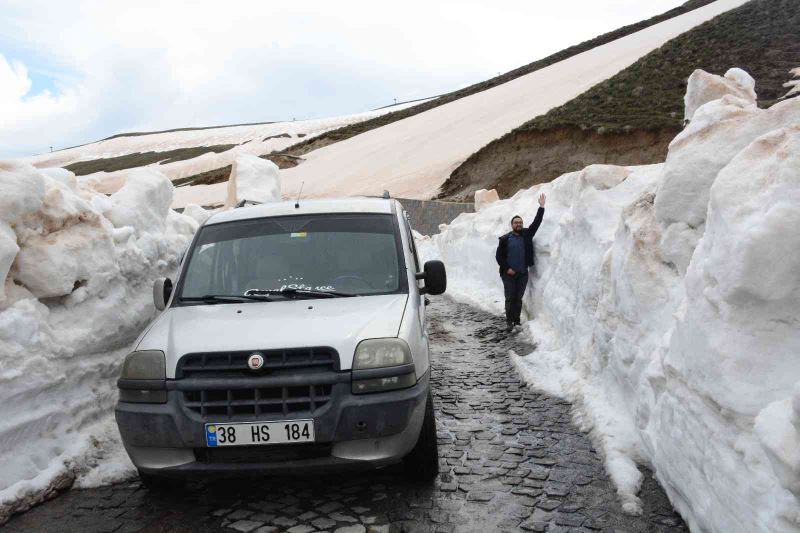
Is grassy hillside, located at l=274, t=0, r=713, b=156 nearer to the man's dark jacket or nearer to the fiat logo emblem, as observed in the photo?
the man's dark jacket

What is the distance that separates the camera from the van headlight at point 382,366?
13.9 ft

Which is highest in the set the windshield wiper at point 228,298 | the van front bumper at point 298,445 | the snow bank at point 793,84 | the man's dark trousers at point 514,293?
the snow bank at point 793,84

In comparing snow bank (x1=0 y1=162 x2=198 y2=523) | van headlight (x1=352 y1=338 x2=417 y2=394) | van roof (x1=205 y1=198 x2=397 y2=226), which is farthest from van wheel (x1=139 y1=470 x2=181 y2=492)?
van roof (x1=205 y1=198 x2=397 y2=226)

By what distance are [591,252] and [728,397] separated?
16.0 ft

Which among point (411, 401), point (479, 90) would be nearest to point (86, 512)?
point (411, 401)

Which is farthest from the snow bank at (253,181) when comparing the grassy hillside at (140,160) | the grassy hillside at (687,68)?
the grassy hillside at (140,160)

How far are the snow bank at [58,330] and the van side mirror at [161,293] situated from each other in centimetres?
76

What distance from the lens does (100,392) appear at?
18.9 ft

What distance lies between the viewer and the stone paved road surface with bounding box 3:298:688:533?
418 centimetres

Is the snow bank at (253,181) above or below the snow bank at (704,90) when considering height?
below

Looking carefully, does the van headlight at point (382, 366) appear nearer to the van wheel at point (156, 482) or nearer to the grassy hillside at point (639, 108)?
the van wheel at point (156, 482)

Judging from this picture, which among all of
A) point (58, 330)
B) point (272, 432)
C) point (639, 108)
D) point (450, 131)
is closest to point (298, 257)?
point (272, 432)

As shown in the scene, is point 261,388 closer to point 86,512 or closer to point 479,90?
point 86,512

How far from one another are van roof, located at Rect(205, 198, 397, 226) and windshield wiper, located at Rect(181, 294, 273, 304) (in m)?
0.88
